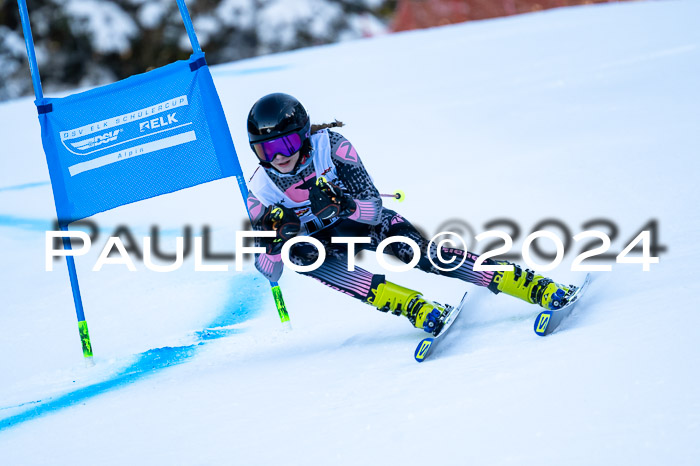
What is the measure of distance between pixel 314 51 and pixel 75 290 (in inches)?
321

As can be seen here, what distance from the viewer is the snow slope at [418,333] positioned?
224 cm

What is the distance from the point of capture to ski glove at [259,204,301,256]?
3.02 metres

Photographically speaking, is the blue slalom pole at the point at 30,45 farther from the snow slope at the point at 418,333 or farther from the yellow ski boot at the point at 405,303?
the yellow ski boot at the point at 405,303

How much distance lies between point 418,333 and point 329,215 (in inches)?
27.1

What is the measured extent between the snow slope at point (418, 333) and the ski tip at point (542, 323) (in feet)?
0.11

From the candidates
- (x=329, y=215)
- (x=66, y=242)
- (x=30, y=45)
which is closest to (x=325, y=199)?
(x=329, y=215)

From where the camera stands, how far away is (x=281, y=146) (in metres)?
3.00

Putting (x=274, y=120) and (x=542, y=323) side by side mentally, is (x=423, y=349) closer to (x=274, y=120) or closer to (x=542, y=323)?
(x=542, y=323)

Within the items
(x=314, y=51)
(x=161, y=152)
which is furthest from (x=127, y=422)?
(x=314, y=51)

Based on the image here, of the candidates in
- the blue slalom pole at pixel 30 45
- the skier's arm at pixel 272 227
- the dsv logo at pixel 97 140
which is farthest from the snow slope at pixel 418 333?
the blue slalom pole at pixel 30 45

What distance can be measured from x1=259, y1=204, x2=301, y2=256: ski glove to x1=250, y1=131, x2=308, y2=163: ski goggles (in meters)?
0.22

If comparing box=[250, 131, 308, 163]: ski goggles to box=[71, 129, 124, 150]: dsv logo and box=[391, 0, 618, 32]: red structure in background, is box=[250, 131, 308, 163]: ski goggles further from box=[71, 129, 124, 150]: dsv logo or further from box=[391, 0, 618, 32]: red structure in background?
box=[391, 0, 618, 32]: red structure in background

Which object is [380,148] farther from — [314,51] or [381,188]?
[314,51]

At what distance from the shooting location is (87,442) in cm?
275
